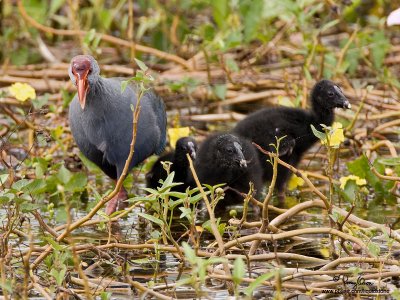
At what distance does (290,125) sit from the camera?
567cm

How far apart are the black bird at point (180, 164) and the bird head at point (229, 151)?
0.24 metres

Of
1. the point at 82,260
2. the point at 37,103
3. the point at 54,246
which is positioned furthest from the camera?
the point at 37,103

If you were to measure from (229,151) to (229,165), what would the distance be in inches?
3.4

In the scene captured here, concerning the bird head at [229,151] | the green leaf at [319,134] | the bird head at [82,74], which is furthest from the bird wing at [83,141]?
the green leaf at [319,134]

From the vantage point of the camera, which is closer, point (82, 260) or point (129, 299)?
point (129, 299)

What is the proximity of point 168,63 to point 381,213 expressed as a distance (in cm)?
358

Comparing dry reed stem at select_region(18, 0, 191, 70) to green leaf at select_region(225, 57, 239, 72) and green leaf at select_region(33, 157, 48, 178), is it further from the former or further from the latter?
green leaf at select_region(33, 157, 48, 178)

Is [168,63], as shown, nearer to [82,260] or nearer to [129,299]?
[82,260]

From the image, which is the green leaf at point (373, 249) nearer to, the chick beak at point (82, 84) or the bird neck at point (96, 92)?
the chick beak at point (82, 84)

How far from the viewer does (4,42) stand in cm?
886

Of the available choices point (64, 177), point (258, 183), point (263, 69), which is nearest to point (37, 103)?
point (64, 177)

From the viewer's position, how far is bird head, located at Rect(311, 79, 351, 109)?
222 inches

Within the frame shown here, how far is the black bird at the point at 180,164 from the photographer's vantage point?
559 centimetres

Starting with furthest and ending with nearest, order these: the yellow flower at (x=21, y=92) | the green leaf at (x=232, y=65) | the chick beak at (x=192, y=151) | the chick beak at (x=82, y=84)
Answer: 1. the green leaf at (x=232, y=65)
2. the yellow flower at (x=21, y=92)
3. the chick beak at (x=192, y=151)
4. the chick beak at (x=82, y=84)
